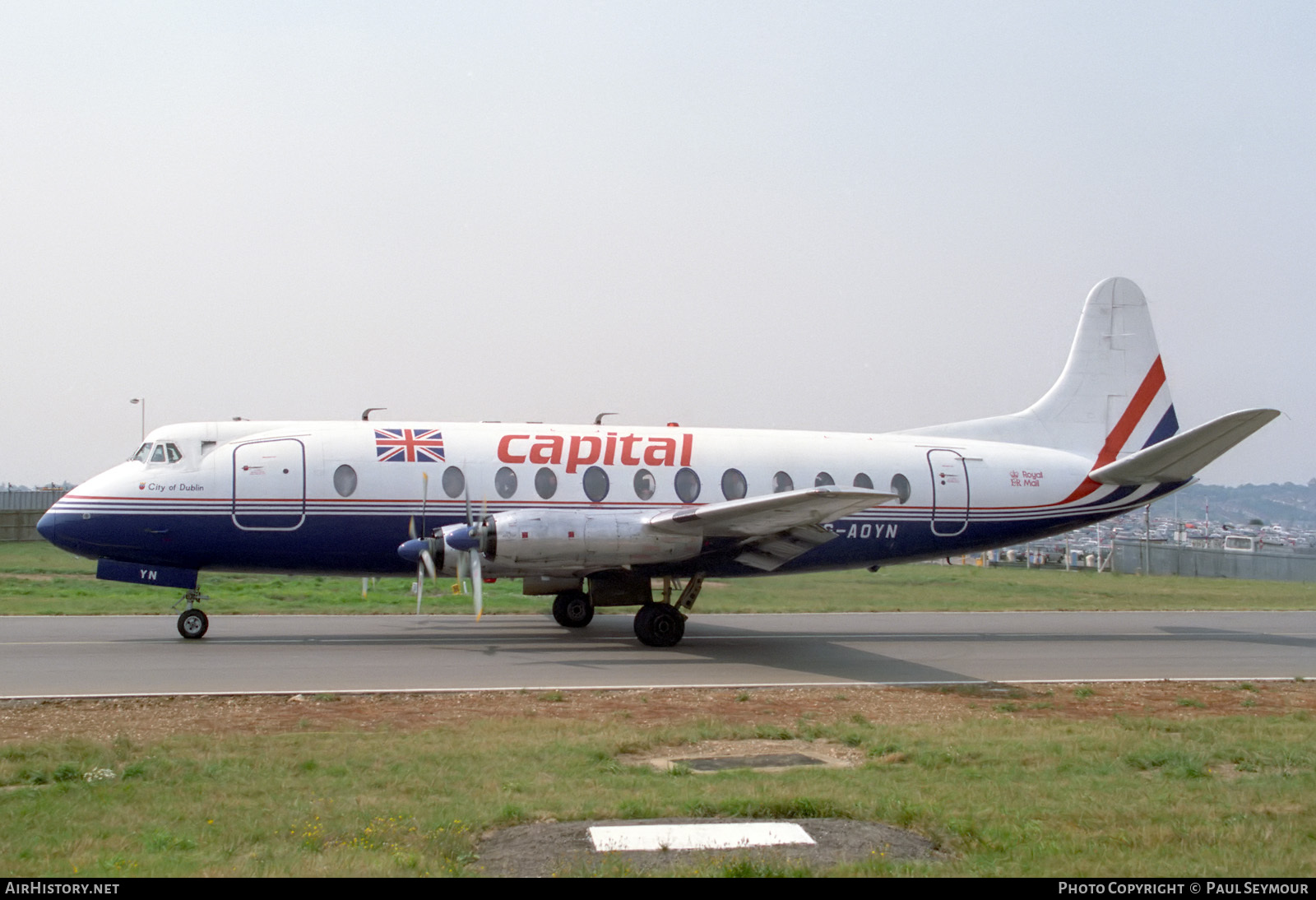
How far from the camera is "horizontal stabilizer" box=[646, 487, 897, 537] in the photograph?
1608cm

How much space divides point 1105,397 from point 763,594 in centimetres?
857

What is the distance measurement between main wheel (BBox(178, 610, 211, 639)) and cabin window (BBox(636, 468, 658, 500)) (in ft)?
25.3

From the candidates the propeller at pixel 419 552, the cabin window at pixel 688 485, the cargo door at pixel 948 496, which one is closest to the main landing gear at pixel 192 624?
the propeller at pixel 419 552

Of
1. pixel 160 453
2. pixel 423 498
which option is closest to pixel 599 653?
pixel 423 498

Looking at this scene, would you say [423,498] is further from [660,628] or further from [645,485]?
[660,628]

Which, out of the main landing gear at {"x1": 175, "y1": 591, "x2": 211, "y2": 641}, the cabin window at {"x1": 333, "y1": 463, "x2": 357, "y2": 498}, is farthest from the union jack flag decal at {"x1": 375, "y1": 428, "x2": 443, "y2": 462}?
the main landing gear at {"x1": 175, "y1": 591, "x2": 211, "y2": 641}

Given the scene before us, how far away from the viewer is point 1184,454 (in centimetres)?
2059

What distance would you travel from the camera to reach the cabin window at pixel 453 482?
18719mm

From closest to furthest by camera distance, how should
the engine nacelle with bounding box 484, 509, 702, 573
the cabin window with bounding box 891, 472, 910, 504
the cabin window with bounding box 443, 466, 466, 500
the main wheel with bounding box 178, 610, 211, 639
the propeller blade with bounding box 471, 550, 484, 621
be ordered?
the propeller blade with bounding box 471, 550, 484, 621 < the engine nacelle with bounding box 484, 509, 702, 573 < the main wheel with bounding box 178, 610, 211, 639 < the cabin window with bounding box 443, 466, 466, 500 < the cabin window with bounding box 891, 472, 910, 504

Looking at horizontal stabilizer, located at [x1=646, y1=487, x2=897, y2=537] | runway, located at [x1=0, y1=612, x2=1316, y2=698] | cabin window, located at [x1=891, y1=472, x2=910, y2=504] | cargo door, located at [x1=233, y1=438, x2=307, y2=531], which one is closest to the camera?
runway, located at [x1=0, y1=612, x2=1316, y2=698]

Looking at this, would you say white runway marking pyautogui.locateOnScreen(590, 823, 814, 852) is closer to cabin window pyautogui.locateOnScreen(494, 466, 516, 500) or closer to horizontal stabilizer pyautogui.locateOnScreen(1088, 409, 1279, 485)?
cabin window pyautogui.locateOnScreen(494, 466, 516, 500)

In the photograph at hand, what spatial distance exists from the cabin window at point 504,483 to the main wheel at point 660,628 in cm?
319

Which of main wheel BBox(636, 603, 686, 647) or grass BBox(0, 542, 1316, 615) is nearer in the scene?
main wheel BBox(636, 603, 686, 647)
